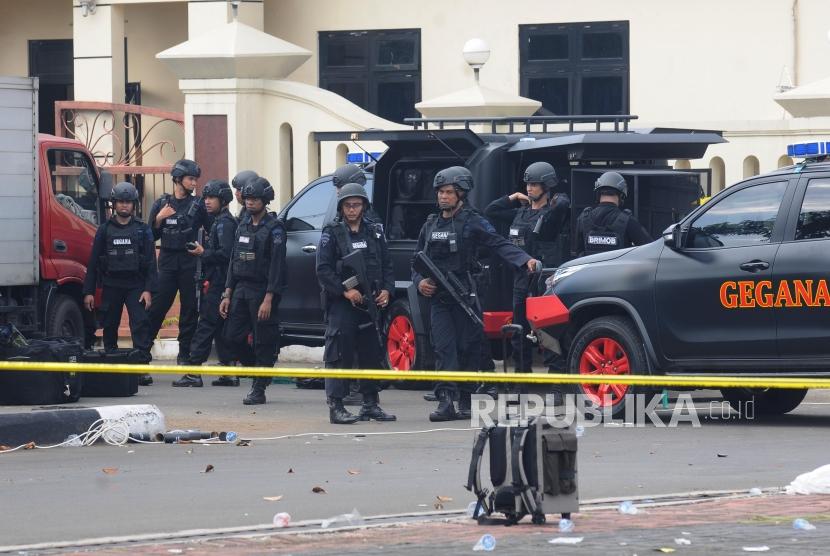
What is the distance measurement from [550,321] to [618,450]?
215 cm

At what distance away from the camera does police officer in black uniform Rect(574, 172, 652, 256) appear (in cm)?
1423

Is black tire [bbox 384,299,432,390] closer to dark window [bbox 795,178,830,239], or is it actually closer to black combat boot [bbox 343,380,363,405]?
black combat boot [bbox 343,380,363,405]

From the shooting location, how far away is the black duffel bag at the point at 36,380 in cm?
1414

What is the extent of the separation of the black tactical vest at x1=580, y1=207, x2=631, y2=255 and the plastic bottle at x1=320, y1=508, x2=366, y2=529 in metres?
6.09

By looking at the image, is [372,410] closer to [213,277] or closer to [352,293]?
[352,293]

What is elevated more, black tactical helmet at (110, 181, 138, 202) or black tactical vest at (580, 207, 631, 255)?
black tactical helmet at (110, 181, 138, 202)

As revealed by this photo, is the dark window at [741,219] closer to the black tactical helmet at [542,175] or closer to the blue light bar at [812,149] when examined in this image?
the blue light bar at [812,149]

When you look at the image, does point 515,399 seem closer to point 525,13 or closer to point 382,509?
point 382,509

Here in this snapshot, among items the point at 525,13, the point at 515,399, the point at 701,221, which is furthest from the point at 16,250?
the point at 525,13

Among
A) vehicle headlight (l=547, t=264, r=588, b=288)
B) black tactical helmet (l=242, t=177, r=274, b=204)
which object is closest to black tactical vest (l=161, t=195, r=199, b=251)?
black tactical helmet (l=242, t=177, r=274, b=204)

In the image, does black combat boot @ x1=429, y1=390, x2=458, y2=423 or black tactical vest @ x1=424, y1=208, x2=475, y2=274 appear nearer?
black combat boot @ x1=429, y1=390, x2=458, y2=423

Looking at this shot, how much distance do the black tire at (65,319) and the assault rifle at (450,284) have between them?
441cm

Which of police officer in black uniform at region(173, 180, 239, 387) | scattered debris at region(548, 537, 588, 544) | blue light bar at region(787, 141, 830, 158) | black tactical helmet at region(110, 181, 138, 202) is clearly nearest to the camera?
scattered debris at region(548, 537, 588, 544)

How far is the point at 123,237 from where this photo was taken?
52.5 ft
